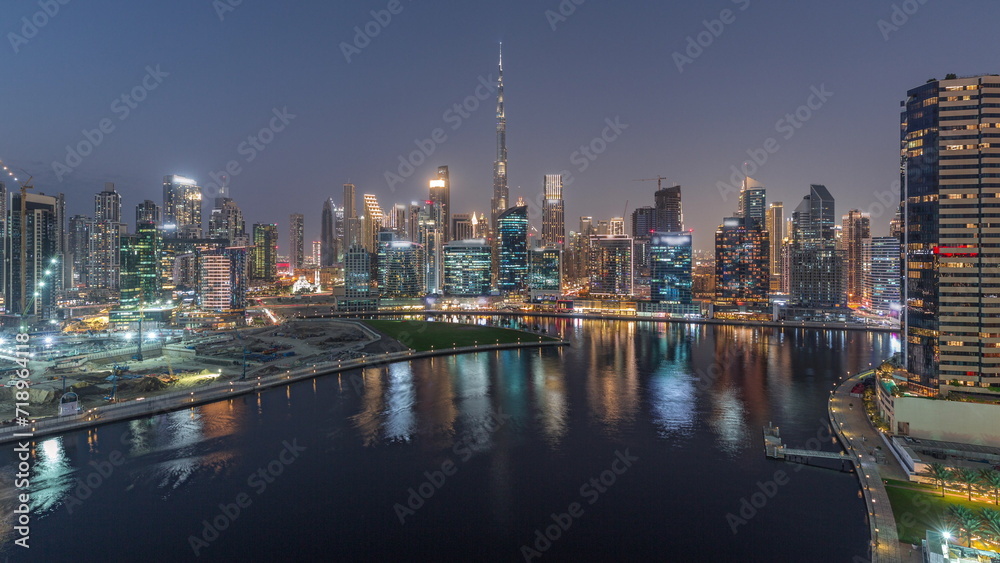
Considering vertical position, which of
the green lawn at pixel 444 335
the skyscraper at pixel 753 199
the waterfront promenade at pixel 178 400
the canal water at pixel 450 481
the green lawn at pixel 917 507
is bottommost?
the canal water at pixel 450 481

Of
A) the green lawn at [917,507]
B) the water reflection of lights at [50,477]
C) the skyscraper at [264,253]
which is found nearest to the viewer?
the green lawn at [917,507]

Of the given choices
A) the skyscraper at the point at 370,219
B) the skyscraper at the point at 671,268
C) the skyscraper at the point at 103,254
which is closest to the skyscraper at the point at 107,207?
the skyscraper at the point at 103,254

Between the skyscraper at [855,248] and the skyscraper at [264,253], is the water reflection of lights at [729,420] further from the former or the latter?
the skyscraper at [264,253]

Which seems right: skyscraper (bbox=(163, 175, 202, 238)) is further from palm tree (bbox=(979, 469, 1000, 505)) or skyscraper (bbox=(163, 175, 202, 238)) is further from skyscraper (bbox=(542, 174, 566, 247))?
palm tree (bbox=(979, 469, 1000, 505))

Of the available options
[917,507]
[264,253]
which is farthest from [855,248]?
[264,253]

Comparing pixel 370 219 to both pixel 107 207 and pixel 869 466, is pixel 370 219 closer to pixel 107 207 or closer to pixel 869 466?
pixel 107 207

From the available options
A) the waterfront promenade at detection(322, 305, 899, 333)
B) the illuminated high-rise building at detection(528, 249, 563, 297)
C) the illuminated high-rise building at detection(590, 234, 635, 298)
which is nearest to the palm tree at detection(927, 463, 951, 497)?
the waterfront promenade at detection(322, 305, 899, 333)
